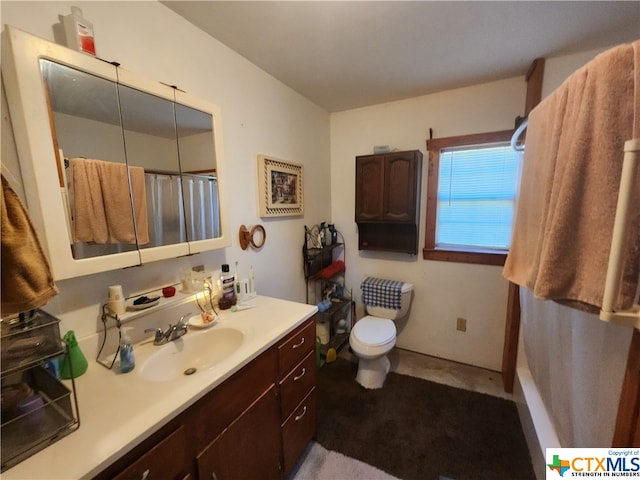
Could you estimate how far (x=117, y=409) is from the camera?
78cm

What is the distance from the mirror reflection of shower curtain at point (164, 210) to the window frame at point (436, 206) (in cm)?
189

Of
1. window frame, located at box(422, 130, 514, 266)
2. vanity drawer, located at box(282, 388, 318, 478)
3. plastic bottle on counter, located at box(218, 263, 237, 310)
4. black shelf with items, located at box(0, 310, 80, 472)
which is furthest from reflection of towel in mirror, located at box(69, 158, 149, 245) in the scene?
window frame, located at box(422, 130, 514, 266)

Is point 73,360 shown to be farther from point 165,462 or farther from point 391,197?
point 391,197

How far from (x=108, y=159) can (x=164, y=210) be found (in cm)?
28

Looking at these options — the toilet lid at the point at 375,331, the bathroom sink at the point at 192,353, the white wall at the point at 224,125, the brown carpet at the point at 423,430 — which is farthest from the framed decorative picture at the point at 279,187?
the brown carpet at the point at 423,430

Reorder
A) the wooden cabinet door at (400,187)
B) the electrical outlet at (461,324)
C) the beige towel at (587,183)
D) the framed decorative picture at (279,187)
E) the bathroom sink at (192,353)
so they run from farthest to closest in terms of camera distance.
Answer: the electrical outlet at (461,324) → the wooden cabinet door at (400,187) → the framed decorative picture at (279,187) → the bathroom sink at (192,353) → the beige towel at (587,183)

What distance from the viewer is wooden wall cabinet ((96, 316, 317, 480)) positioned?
769 millimetres

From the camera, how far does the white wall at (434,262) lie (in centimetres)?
204

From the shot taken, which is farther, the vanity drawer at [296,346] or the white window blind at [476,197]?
the white window blind at [476,197]

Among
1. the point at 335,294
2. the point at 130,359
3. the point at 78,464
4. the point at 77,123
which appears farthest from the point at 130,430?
the point at 335,294

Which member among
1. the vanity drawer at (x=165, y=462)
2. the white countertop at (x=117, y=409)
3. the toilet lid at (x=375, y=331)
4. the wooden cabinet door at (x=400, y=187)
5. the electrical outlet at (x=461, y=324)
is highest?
the wooden cabinet door at (x=400, y=187)

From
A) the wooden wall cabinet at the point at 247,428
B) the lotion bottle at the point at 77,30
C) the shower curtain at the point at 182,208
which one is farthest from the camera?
the shower curtain at the point at 182,208

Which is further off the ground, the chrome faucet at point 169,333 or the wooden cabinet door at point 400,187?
the wooden cabinet door at point 400,187

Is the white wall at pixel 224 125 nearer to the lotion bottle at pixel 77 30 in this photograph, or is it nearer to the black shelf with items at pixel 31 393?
the lotion bottle at pixel 77 30
